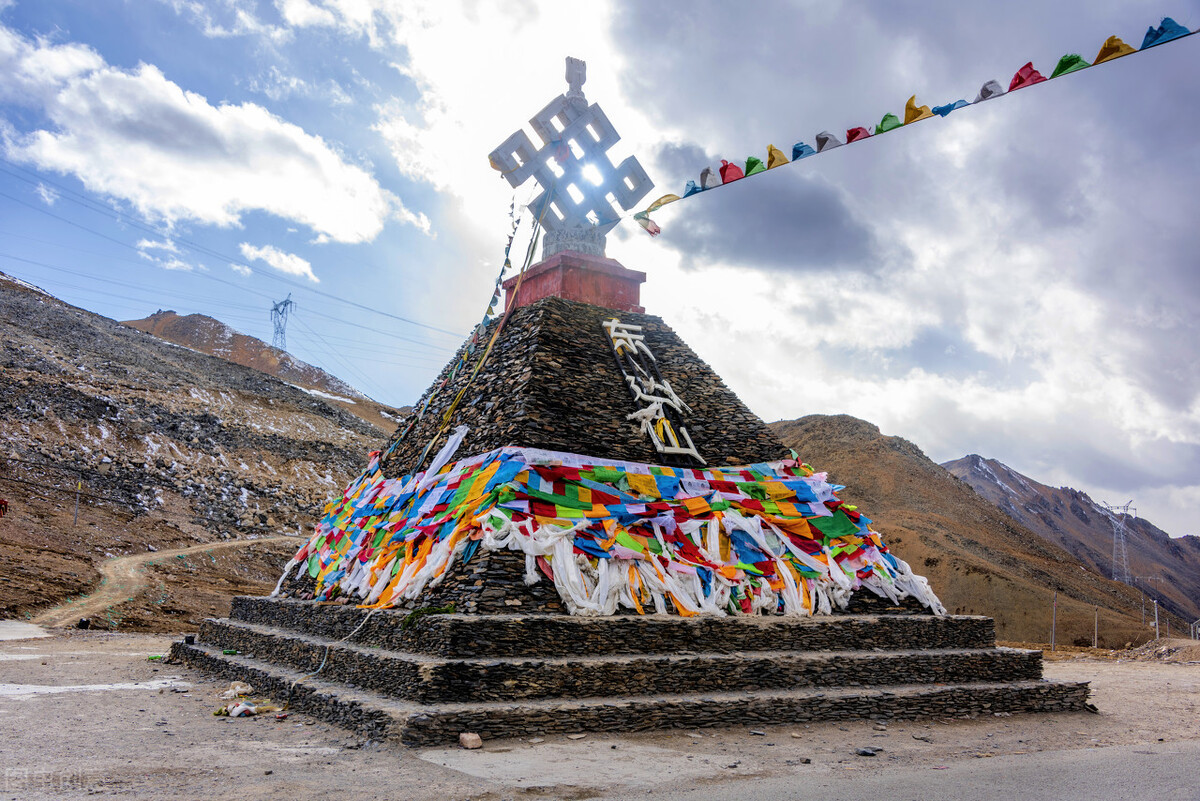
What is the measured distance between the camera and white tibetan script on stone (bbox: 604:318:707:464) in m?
10.4

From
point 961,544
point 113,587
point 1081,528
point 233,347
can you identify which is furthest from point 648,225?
point 233,347

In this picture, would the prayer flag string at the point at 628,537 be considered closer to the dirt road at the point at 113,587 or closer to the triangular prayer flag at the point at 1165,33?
the triangular prayer flag at the point at 1165,33

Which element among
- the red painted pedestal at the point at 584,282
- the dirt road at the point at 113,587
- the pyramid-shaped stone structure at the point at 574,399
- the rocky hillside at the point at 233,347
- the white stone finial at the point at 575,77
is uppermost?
the rocky hillside at the point at 233,347

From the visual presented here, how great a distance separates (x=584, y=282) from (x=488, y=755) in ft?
27.0

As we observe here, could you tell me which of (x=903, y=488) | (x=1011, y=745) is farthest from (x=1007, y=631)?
(x=1011, y=745)

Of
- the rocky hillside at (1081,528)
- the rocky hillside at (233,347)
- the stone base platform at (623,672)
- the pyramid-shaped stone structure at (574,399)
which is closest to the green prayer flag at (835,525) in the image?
the pyramid-shaped stone structure at (574,399)

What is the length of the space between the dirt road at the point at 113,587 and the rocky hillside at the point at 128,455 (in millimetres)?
395

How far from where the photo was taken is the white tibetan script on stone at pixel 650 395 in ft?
34.1

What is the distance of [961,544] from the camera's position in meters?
30.0

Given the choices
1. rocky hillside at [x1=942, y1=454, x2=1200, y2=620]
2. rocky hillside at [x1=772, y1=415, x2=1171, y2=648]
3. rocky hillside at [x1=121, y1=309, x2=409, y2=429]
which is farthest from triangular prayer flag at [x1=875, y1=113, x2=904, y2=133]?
rocky hillside at [x1=121, y1=309, x2=409, y2=429]

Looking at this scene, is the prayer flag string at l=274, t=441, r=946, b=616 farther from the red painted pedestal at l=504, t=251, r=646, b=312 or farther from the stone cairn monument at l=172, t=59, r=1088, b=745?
the red painted pedestal at l=504, t=251, r=646, b=312

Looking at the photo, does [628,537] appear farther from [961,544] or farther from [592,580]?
[961,544]

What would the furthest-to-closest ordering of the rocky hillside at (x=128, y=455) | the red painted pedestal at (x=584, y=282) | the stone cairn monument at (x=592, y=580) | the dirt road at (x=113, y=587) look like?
the rocky hillside at (x=128, y=455) < the dirt road at (x=113, y=587) < the red painted pedestal at (x=584, y=282) < the stone cairn monument at (x=592, y=580)

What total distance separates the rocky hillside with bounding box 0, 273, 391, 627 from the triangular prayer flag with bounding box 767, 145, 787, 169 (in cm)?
1620
